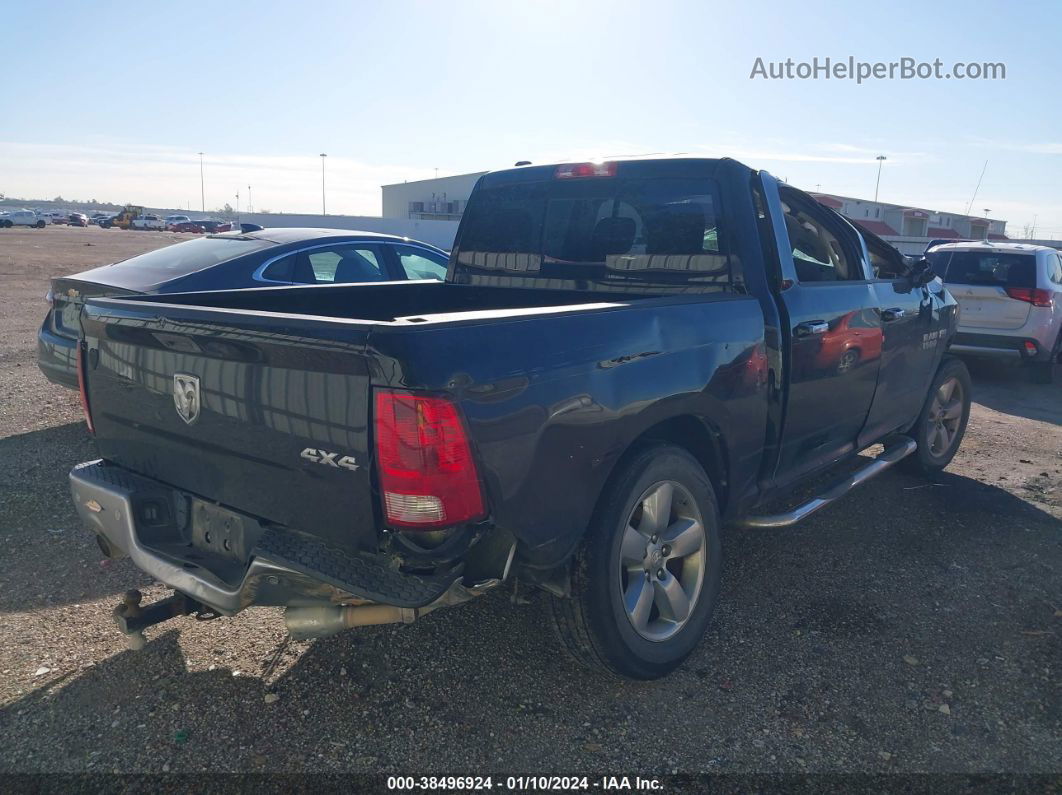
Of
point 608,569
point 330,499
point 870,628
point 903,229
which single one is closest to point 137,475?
point 330,499

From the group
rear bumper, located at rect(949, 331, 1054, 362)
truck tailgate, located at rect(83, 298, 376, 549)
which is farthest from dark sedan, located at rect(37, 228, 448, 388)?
rear bumper, located at rect(949, 331, 1054, 362)

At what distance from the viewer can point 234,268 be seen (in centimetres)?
661

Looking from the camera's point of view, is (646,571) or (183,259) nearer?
(646,571)

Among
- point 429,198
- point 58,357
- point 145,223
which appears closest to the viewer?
point 58,357

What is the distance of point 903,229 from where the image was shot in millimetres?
44062

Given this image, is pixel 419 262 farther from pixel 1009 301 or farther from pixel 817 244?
pixel 1009 301

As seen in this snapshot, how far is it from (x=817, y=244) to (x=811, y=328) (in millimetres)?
729

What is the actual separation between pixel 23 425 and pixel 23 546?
2762 millimetres

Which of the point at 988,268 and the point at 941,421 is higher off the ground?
the point at 988,268

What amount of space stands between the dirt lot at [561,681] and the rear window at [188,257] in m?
2.40

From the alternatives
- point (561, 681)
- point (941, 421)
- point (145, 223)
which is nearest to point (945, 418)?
point (941, 421)

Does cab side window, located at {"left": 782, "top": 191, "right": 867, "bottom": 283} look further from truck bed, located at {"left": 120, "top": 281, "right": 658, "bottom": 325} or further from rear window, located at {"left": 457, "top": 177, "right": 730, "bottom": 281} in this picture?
truck bed, located at {"left": 120, "top": 281, "right": 658, "bottom": 325}

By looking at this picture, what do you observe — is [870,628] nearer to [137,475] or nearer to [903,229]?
[137,475]

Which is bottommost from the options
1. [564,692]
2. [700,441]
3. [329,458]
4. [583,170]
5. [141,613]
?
[564,692]
